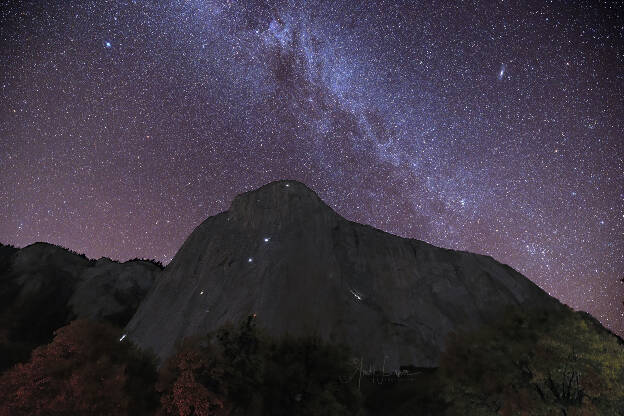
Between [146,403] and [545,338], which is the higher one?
[545,338]

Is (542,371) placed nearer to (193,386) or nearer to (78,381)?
(193,386)

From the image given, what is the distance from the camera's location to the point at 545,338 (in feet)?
59.4

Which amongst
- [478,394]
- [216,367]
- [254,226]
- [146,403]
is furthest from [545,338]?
[254,226]

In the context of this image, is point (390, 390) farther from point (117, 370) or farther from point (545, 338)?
point (117, 370)

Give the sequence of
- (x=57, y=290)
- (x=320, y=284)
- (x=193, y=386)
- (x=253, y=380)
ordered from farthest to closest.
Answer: (x=57, y=290) < (x=320, y=284) < (x=253, y=380) < (x=193, y=386)

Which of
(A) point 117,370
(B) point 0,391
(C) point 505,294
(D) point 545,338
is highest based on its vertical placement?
(C) point 505,294

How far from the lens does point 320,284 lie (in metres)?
45.6

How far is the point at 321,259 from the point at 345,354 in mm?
25325

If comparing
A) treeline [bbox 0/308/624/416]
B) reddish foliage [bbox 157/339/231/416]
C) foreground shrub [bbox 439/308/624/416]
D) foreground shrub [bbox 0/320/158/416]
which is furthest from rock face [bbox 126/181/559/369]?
foreground shrub [bbox 439/308/624/416]

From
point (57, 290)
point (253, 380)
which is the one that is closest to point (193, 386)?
point (253, 380)

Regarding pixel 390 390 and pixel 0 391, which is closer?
pixel 0 391

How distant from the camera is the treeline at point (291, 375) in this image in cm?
1725

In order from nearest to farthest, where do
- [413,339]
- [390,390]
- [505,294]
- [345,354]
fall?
[345,354] < [390,390] < [413,339] < [505,294]

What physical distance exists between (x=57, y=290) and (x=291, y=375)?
5396 cm
